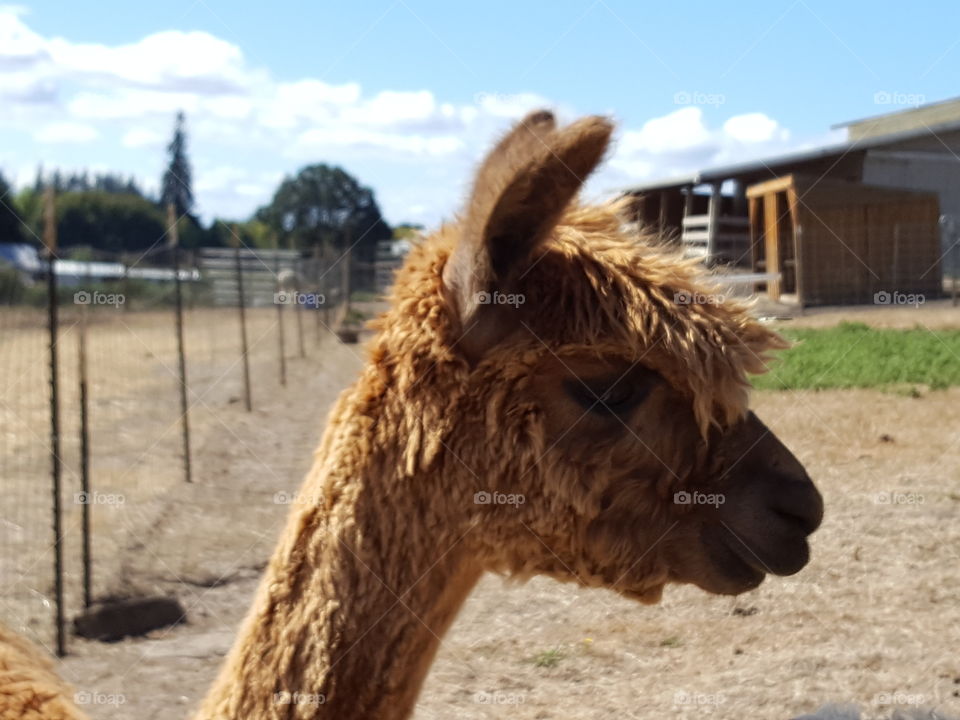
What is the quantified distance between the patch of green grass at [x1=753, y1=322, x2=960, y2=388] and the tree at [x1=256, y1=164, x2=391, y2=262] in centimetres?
947

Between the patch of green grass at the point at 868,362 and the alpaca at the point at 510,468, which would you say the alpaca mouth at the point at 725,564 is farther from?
the patch of green grass at the point at 868,362

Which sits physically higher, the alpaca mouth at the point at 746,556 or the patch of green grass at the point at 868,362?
the alpaca mouth at the point at 746,556

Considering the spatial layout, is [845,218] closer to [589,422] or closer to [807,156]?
[807,156]

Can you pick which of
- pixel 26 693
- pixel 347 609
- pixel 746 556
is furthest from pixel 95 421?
pixel 746 556

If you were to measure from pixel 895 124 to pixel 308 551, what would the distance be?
39.6 meters

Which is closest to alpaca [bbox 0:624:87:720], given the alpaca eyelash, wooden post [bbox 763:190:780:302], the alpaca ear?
the alpaca ear

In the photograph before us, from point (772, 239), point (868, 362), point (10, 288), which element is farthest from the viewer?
point (772, 239)

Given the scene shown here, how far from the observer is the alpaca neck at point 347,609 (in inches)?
77.6

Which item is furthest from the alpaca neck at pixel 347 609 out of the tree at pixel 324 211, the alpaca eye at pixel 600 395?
the tree at pixel 324 211

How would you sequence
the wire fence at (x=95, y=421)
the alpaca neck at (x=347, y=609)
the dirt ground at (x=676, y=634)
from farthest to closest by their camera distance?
the wire fence at (x=95, y=421) → the dirt ground at (x=676, y=634) → the alpaca neck at (x=347, y=609)

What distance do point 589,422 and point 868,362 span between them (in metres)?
11.3

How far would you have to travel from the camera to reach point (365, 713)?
1982mm

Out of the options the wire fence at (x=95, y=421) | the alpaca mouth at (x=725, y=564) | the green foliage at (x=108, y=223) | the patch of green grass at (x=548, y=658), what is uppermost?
the green foliage at (x=108, y=223)

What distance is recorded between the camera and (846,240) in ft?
69.7
